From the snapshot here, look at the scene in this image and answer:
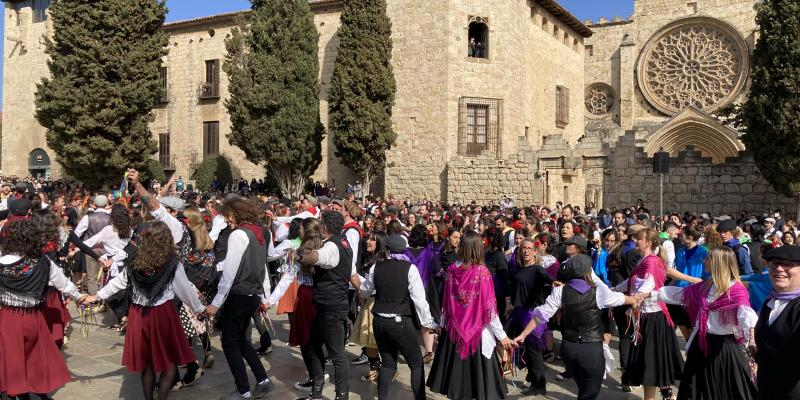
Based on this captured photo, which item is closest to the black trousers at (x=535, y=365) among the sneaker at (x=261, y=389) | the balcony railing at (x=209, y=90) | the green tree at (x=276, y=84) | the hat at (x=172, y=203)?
the sneaker at (x=261, y=389)

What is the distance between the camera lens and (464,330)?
4980 millimetres

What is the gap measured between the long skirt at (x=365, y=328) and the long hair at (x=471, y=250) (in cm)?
154

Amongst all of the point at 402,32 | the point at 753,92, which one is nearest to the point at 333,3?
the point at 402,32

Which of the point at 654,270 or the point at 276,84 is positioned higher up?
the point at 276,84

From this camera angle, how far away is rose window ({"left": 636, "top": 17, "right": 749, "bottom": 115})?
29984 mm

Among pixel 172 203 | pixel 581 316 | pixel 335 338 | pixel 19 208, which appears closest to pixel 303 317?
pixel 335 338

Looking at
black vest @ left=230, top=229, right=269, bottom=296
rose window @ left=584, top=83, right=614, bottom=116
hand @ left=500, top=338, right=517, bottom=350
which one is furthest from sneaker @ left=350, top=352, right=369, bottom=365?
rose window @ left=584, top=83, right=614, bottom=116

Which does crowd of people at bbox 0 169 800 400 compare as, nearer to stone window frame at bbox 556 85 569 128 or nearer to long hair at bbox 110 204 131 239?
long hair at bbox 110 204 131 239

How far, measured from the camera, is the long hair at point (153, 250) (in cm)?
497

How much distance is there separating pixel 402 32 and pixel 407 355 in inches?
783

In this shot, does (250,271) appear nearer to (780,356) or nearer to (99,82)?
(780,356)

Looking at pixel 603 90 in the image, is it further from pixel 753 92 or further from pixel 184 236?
pixel 184 236

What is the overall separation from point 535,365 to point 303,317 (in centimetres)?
237

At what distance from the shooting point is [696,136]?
78.9 feet
